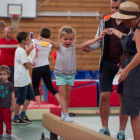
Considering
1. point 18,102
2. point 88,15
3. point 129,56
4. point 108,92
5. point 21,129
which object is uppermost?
point 88,15

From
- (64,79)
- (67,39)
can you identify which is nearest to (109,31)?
(67,39)

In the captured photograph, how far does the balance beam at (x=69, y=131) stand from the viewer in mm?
2472

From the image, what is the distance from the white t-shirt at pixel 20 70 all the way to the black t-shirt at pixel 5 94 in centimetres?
72

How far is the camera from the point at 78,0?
1059 centimetres

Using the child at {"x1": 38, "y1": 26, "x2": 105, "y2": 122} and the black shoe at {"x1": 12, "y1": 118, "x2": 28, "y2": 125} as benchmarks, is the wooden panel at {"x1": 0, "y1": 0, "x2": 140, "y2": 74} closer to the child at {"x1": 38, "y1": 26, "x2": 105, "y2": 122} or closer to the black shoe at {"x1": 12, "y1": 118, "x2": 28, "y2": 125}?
the black shoe at {"x1": 12, "y1": 118, "x2": 28, "y2": 125}

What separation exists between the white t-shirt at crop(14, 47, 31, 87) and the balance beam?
131 centimetres

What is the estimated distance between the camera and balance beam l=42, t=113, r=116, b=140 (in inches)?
97.3

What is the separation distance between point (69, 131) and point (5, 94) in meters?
1.40

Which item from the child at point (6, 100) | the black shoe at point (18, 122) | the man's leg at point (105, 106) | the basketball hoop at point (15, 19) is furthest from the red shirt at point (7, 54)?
the basketball hoop at point (15, 19)

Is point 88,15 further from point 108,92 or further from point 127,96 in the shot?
point 127,96

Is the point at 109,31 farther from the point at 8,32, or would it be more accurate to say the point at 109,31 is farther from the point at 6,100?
the point at 8,32

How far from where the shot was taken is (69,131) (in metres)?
2.82

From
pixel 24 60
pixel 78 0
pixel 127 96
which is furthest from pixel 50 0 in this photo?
pixel 127 96

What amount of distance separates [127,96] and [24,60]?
254cm
